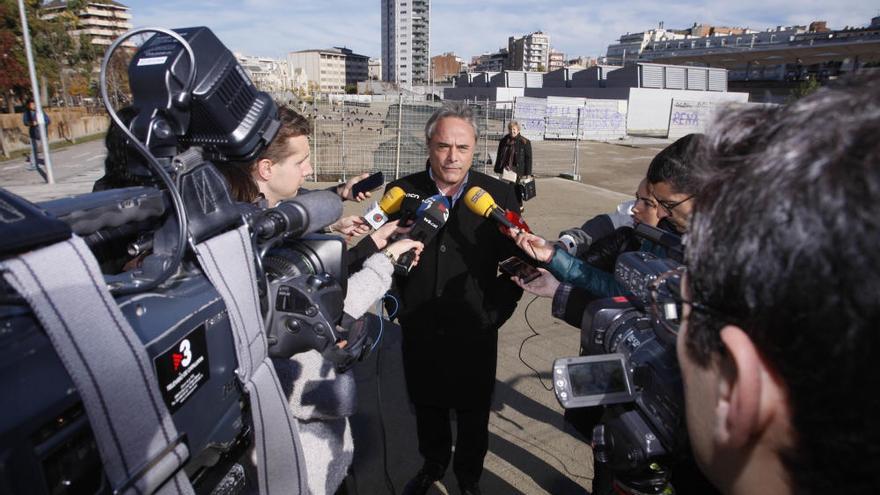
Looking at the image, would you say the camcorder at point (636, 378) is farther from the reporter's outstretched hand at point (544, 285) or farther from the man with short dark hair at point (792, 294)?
the reporter's outstretched hand at point (544, 285)

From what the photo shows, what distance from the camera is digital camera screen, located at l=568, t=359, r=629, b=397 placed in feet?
4.03

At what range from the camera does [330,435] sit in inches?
60.4

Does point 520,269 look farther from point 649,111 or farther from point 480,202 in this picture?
point 649,111

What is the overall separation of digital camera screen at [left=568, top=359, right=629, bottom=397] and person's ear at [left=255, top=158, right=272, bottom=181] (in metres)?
1.53

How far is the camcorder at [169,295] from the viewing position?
0.57 m

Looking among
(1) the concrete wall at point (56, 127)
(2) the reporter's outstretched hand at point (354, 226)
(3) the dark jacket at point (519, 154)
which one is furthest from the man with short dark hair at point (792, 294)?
(1) the concrete wall at point (56, 127)

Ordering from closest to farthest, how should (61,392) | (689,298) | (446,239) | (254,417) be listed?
(61,392) → (689,298) → (254,417) → (446,239)

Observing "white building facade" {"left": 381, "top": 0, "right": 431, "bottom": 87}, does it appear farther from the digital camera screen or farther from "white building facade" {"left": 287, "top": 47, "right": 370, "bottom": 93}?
the digital camera screen

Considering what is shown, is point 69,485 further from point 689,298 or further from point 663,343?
point 663,343

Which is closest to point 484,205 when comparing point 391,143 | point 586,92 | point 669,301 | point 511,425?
point 669,301

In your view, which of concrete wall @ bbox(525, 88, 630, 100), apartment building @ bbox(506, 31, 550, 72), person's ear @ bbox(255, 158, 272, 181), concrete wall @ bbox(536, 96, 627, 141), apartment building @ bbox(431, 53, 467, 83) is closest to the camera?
person's ear @ bbox(255, 158, 272, 181)

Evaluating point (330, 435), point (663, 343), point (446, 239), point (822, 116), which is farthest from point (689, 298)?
point (446, 239)

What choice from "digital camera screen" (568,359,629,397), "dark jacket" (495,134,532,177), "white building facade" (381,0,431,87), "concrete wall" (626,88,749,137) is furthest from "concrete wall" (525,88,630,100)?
"white building facade" (381,0,431,87)

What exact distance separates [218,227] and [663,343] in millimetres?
979
